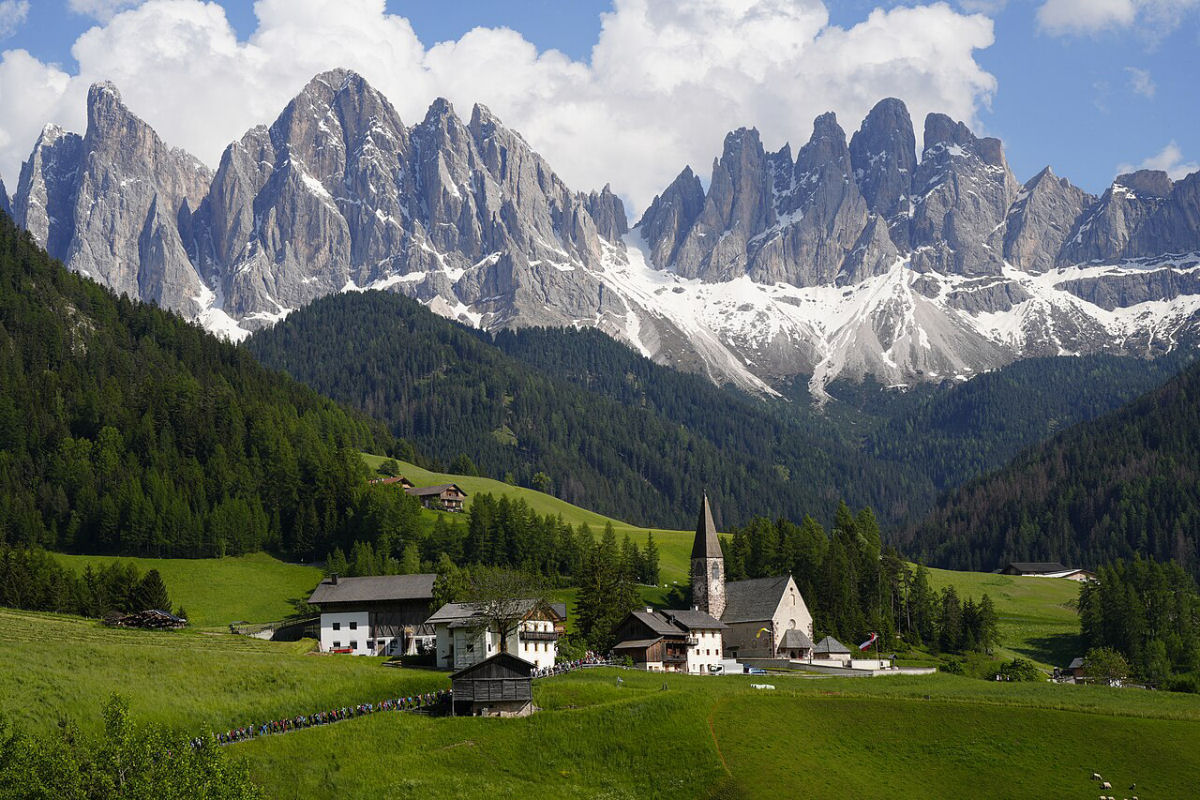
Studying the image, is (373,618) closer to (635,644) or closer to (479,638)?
(479,638)

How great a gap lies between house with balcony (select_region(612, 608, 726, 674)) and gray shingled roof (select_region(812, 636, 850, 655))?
9.42 metres

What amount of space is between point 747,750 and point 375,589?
59617 millimetres

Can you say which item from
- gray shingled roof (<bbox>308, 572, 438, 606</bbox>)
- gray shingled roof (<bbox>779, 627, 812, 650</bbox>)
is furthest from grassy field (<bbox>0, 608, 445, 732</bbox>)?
gray shingled roof (<bbox>779, 627, 812, 650</bbox>)

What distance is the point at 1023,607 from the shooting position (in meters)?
165

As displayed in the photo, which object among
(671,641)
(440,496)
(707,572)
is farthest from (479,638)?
(440,496)

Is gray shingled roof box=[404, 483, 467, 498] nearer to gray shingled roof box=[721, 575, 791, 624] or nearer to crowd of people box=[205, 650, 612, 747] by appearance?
gray shingled roof box=[721, 575, 791, 624]

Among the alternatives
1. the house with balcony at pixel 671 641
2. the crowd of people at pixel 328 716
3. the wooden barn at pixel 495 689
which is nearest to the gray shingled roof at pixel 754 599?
the house with balcony at pixel 671 641

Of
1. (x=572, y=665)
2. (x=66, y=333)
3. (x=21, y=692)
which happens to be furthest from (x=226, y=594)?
(x=66, y=333)

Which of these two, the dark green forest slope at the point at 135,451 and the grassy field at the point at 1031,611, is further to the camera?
the dark green forest slope at the point at 135,451

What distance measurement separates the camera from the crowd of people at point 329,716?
69.2 metres

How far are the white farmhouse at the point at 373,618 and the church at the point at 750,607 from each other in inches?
1062

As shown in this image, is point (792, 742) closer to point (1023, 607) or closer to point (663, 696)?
point (663, 696)

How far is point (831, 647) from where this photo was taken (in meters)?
115

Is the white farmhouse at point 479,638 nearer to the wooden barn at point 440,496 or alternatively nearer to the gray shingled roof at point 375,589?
the gray shingled roof at point 375,589
